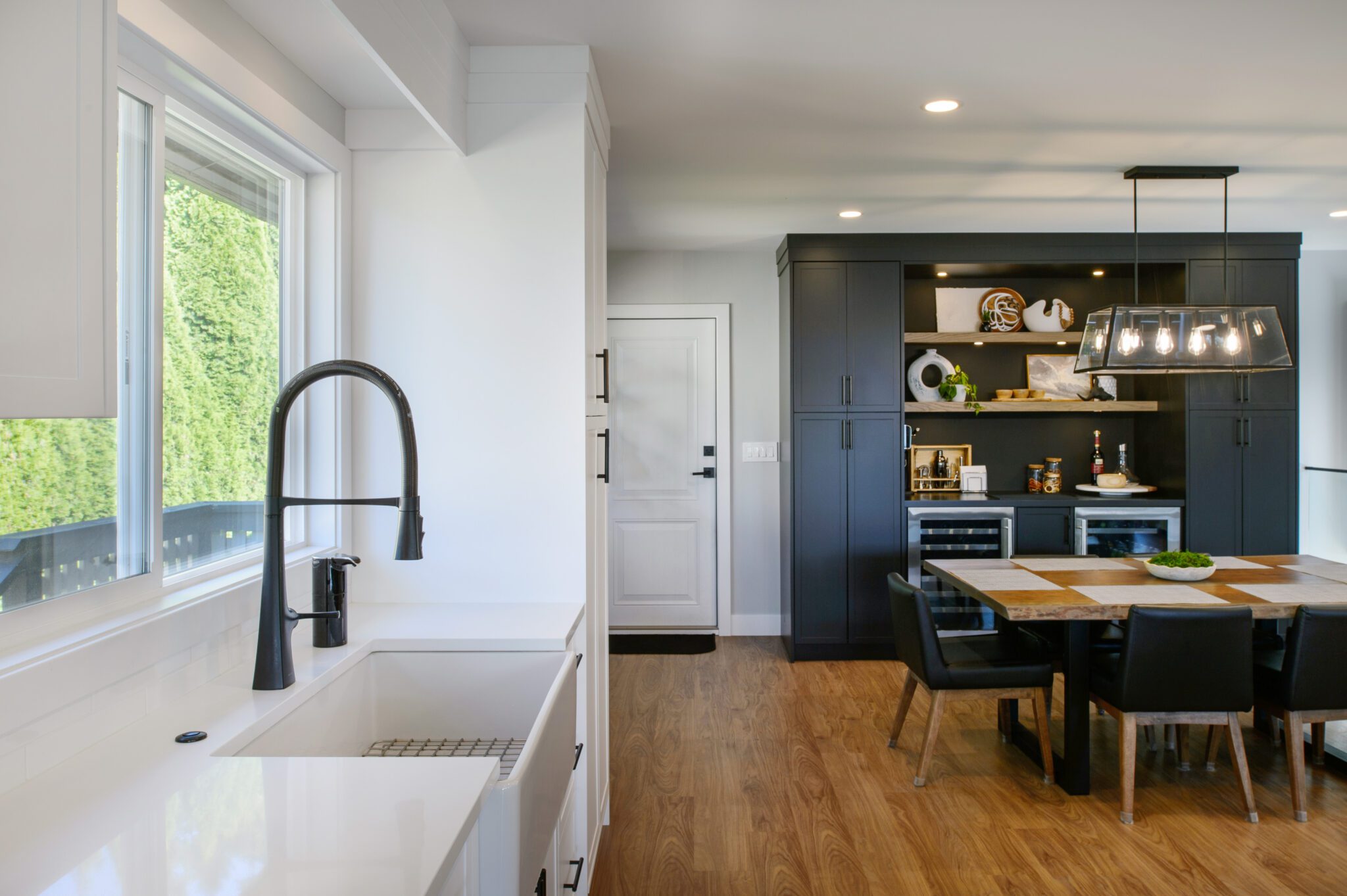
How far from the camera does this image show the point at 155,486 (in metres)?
1.58

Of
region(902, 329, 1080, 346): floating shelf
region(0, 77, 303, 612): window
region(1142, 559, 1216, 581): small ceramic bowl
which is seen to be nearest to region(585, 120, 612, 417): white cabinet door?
region(0, 77, 303, 612): window

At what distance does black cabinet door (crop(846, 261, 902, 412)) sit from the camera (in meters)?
4.71

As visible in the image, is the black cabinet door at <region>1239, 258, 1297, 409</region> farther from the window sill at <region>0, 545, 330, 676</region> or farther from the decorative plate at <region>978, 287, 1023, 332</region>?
the window sill at <region>0, 545, 330, 676</region>

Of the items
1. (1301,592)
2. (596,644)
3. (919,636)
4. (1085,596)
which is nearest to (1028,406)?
(1301,592)

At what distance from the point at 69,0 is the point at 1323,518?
6255 mm

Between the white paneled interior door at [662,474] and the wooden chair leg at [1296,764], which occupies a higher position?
the white paneled interior door at [662,474]

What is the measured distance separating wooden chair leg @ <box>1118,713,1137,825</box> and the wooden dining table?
120mm

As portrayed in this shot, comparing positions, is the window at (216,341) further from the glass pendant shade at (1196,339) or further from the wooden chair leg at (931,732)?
the glass pendant shade at (1196,339)

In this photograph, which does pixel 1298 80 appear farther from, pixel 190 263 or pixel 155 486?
pixel 155 486

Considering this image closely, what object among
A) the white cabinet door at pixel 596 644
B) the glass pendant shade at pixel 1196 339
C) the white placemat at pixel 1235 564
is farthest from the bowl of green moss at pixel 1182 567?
the white cabinet door at pixel 596 644

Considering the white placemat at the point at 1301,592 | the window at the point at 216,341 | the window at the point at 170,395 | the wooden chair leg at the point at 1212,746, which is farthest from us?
the wooden chair leg at the point at 1212,746

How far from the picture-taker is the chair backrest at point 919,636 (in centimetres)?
301

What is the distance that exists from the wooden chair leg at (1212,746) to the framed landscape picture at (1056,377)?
2.38 metres

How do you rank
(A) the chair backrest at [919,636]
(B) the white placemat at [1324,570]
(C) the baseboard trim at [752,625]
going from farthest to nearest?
1. (C) the baseboard trim at [752,625]
2. (B) the white placemat at [1324,570]
3. (A) the chair backrest at [919,636]
